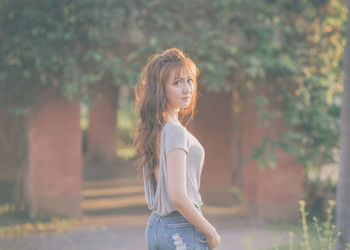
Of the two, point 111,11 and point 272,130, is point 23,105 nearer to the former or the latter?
point 111,11

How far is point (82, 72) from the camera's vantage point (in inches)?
246

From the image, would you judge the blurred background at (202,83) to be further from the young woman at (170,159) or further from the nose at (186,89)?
the nose at (186,89)

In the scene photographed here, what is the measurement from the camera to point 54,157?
6500 millimetres

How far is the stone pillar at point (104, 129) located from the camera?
47.9 feet

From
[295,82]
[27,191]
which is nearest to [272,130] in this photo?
[295,82]

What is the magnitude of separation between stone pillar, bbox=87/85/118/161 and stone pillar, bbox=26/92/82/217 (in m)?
7.98

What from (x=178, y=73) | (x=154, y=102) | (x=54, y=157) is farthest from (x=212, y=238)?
(x=54, y=157)

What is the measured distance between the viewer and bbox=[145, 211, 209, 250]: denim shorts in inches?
75.7

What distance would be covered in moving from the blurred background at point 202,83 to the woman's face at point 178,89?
375cm

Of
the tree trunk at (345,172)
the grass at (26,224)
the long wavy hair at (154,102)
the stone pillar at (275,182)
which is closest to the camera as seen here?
the long wavy hair at (154,102)

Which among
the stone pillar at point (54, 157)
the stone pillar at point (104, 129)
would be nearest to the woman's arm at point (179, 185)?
the stone pillar at point (54, 157)

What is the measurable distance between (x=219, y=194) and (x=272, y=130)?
2.51m

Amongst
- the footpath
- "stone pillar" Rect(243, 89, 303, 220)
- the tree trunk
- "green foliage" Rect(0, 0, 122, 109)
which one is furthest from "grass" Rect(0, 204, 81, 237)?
the tree trunk

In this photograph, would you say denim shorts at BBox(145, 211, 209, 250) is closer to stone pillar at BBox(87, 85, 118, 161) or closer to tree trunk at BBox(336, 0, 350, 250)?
tree trunk at BBox(336, 0, 350, 250)
